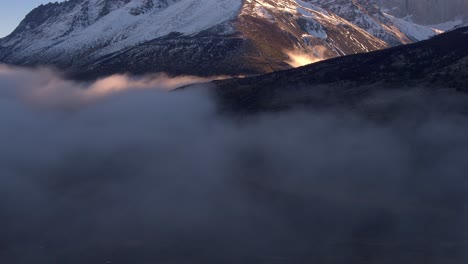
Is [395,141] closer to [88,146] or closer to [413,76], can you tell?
[413,76]

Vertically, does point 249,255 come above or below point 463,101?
above

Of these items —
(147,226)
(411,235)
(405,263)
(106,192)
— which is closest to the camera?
(405,263)

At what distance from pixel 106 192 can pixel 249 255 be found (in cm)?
3830

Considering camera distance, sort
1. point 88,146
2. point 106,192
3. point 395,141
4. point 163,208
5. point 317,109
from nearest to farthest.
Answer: point 163,208
point 106,192
point 395,141
point 317,109
point 88,146

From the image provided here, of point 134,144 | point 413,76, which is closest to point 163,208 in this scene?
point 134,144

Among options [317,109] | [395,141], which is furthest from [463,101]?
[317,109]

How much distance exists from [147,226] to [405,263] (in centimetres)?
3133

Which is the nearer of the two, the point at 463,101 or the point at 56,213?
the point at 56,213

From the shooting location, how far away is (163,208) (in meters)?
91.7

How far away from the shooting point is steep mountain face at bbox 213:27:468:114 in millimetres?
136250

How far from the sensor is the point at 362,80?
151 meters

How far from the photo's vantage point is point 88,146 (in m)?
148

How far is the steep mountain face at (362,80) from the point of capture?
447 feet

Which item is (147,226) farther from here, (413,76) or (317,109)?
(413,76)
